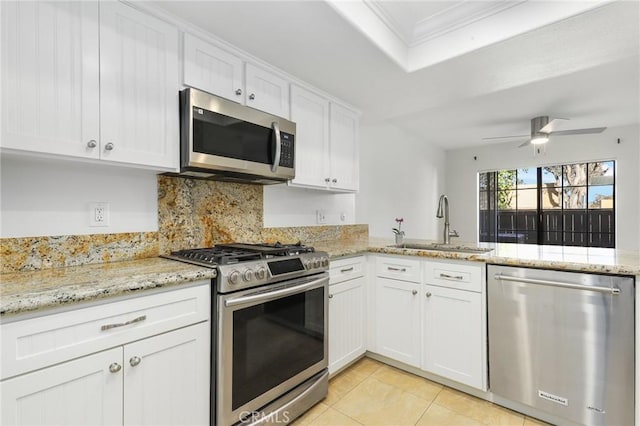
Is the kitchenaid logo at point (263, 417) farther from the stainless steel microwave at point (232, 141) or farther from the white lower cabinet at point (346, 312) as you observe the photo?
the stainless steel microwave at point (232, 141)

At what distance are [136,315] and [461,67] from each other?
2.43 m

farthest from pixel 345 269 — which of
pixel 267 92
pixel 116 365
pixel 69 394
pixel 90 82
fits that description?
pixel 90 82

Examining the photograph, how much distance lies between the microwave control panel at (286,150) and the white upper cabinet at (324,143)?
0.18 m

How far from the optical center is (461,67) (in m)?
2.21

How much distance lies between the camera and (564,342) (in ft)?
5.52

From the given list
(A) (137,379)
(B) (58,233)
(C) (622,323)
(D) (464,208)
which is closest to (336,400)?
(A) (137,379)

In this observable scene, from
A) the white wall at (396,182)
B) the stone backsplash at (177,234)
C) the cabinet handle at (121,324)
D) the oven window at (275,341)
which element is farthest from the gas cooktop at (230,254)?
the white wall at (396,182)

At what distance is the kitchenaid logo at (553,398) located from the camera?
1686mm

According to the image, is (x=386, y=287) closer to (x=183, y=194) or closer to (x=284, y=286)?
(x=284, y=286)

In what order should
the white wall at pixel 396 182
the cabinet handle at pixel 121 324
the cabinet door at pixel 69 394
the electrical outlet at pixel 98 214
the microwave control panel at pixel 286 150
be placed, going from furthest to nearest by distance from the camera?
the white wall at pixel 396 182
the microwave control panel at pixel 286 150
the electrical outlet at pixel 98 214
the cabinet handle at pixel 121 324
the cabinet door at pixel 69 394

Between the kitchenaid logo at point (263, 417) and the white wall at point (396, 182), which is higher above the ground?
the white wall at point (396, 182)

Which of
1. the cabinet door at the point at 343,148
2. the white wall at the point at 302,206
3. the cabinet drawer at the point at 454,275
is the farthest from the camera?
the cabinet door at the point at 343,148

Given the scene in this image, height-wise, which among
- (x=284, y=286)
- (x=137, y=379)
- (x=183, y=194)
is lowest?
(x=137, y=379)

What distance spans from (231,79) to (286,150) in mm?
540
